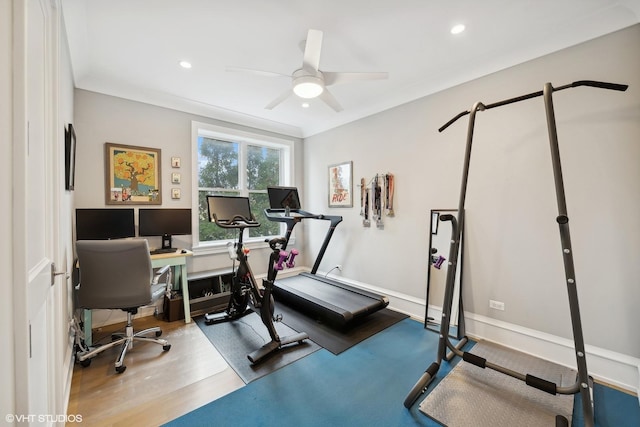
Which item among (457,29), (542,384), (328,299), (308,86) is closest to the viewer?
(542,384)

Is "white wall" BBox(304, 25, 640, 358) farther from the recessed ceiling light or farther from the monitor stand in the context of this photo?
the monitor stand

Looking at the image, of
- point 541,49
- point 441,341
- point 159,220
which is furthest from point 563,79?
point 159,220

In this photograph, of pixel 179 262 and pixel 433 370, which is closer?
pixel 433 370

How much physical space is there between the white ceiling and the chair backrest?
1.78 m

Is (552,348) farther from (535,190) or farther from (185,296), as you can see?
(185,296)

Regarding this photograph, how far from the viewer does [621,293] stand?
203 centimetres

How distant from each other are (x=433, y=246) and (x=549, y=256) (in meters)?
1.02

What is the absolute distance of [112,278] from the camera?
2297mm

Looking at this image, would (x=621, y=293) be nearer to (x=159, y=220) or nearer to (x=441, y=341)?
(x=441, y=341)

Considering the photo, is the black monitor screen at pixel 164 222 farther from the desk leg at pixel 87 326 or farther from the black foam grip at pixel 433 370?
the black foam grip at pixel 433 370

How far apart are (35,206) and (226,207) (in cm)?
206

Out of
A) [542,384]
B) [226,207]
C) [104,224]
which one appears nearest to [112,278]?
[104,224]

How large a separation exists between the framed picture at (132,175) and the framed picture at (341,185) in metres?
2.49

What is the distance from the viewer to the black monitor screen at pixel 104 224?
275 cm
